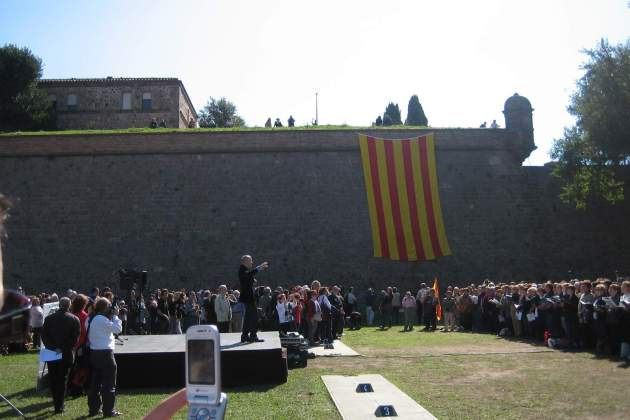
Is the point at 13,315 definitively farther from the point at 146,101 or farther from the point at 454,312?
the point at 146,101

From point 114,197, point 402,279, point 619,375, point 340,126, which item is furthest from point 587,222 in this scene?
point 114,197

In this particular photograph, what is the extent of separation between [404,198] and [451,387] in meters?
16.5

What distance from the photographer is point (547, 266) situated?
24.7m

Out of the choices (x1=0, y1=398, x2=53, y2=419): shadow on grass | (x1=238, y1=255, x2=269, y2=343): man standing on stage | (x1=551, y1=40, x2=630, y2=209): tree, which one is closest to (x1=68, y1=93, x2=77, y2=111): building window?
(x1=551, y1=40, x2=630, y2=209): tree

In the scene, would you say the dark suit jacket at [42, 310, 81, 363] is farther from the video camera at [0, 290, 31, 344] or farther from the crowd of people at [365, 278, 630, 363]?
the crowd of people at [365, 278, 630, 363]

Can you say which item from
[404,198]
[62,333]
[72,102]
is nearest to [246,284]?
[62,333]

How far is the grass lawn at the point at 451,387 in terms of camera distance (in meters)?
7.23

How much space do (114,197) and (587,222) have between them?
19966mm

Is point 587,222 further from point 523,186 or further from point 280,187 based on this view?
point 280,187

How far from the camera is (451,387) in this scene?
8.68 m

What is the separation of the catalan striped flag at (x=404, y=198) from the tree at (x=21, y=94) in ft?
86.8

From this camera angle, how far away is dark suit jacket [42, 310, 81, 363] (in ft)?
25.7

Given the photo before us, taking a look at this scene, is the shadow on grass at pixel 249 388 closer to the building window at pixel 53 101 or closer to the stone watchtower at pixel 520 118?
the stone watchtower at pixel 520 118

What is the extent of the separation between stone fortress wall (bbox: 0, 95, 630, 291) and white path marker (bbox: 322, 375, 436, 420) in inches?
573
